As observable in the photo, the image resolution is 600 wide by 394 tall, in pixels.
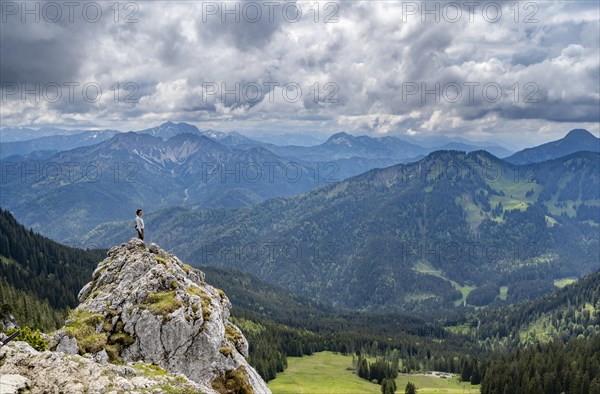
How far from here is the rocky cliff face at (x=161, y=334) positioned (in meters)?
49.5

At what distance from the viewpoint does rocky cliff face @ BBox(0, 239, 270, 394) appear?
162ft

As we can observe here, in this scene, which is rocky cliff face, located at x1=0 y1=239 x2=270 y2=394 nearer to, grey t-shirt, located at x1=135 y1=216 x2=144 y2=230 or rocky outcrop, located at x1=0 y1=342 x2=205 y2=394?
grey t-shirt, located at x1=135 y1=216 x2=144 y2=230

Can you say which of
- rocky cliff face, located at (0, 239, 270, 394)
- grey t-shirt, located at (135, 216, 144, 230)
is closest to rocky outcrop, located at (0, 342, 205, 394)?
rocky cliff face, located at (0, 239, 270, 394)

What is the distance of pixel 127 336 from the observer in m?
51.5

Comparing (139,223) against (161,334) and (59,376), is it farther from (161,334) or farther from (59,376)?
(59,376)

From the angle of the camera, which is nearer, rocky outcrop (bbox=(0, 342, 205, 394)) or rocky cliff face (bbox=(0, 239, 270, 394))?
rocky outcrop (bbox=(0, 342, 205, 394))

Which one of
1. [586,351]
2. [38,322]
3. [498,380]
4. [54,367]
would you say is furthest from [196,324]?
[586,351]

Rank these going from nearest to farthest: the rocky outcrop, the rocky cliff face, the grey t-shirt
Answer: the rocky outcrop, the rocky cliff face, the grey t-shirt

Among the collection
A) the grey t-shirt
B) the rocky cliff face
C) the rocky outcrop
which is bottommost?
the rocky cliff face

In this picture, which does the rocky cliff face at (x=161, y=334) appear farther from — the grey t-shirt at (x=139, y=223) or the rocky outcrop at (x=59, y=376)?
the rocky outcrop at (x=59, y=376)

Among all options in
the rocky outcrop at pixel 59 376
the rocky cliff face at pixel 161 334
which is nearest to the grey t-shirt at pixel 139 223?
the rocky cliff face at pixel 161 334

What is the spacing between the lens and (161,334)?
2026 inches

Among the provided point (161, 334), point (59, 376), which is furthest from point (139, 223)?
point (59, 376)

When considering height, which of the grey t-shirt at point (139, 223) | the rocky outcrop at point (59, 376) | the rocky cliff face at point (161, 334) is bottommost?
the rocky cliff face at point (161, 334)
